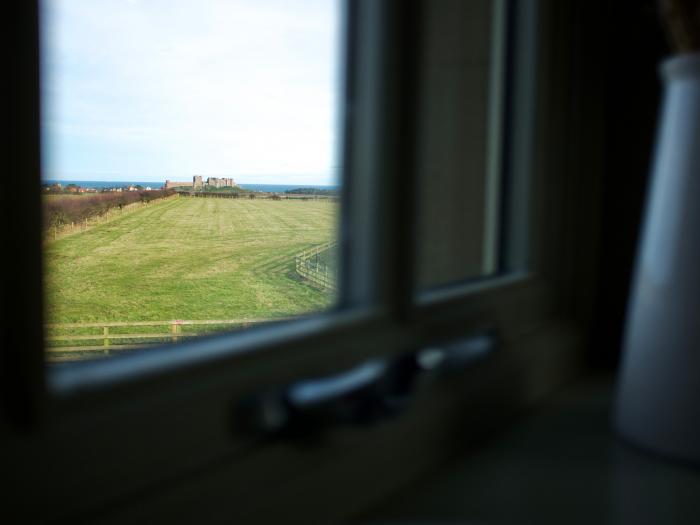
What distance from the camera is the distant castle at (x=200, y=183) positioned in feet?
1.55

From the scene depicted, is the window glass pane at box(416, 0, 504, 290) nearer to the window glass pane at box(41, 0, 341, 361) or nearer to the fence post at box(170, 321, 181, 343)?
the window glass pane at box(41, 0, 341, 361)

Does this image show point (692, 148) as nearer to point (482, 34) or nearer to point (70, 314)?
point (482, 34)

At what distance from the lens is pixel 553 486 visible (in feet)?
1.98

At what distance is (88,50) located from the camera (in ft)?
1.27

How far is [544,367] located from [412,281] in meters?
0.36

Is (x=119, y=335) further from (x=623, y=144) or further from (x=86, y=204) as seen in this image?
(x=623, y=144)

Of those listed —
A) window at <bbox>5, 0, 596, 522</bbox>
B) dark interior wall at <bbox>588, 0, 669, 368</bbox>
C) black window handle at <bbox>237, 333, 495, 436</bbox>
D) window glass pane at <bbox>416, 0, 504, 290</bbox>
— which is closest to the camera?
window at <bbox>5, 0, 596, 522</bbox>

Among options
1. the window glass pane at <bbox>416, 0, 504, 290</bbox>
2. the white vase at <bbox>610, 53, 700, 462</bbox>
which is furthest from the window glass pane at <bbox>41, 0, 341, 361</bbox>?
the white vase at <bbox>610, 53, 700, 462</bbox>

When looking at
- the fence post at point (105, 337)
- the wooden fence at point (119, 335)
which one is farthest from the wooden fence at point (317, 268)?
the fence post at point (105, 337)

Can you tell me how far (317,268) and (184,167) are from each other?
175mm

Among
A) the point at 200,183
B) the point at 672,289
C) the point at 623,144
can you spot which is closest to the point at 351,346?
the point at 200,183

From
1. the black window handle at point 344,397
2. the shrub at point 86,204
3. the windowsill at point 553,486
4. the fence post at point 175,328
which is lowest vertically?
the windowsill at point 553,486

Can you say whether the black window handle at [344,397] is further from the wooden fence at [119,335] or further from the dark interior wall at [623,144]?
the dark interior wall at [623,144]

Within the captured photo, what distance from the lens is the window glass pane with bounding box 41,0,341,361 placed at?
0.38 meters
